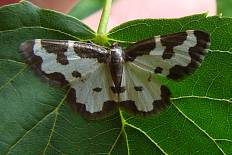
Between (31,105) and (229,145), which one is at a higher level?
(31,105)

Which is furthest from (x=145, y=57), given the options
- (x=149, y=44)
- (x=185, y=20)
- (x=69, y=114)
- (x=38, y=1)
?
(x=38, y=1)

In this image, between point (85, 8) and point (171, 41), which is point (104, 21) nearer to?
point (171, 41)

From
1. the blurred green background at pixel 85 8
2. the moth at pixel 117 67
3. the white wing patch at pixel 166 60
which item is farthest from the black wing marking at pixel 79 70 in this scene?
the blurred green background at pixel 85 8

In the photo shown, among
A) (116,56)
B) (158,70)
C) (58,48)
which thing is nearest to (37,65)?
(58,48)

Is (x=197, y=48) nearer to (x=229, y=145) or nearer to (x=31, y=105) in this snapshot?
(x=229, y=145)

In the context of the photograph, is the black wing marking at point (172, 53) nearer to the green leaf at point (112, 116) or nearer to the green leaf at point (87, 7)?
the green leaf at point (112, 116)

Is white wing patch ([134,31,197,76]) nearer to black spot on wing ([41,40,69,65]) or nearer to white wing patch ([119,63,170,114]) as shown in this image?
white wing patch ([119,63,170,114])
